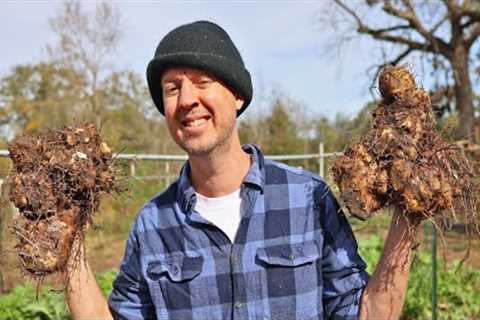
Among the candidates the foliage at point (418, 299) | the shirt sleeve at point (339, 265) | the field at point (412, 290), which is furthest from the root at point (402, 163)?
the foliage at point (418, 299)

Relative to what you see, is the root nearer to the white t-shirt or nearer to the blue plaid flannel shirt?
the blue plaid flannel shirt

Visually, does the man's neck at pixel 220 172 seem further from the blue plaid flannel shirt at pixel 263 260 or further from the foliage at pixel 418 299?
the foliage at pixel 418 299

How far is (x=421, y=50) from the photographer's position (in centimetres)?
1562

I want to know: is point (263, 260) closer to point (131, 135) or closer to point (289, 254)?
point (289, 254)

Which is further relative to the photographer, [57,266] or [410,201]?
[57,266]

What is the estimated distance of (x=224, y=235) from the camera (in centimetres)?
183

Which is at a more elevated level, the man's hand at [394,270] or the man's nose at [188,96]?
the man's nose at [188,96]

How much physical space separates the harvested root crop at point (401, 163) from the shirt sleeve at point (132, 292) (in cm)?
77

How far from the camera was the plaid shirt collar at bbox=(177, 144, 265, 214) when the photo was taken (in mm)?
1889

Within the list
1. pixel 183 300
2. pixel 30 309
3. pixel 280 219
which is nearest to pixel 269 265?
pixel 280 219

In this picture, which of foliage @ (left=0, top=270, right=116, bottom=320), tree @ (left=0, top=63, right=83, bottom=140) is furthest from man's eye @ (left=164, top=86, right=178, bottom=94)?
tree @ (left=0, top=63, right=83, bottom=140)

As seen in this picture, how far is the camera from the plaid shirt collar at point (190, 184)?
6.20ft

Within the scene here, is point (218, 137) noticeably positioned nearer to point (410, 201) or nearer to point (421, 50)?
point (410, 201)

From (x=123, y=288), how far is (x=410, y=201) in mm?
1018
